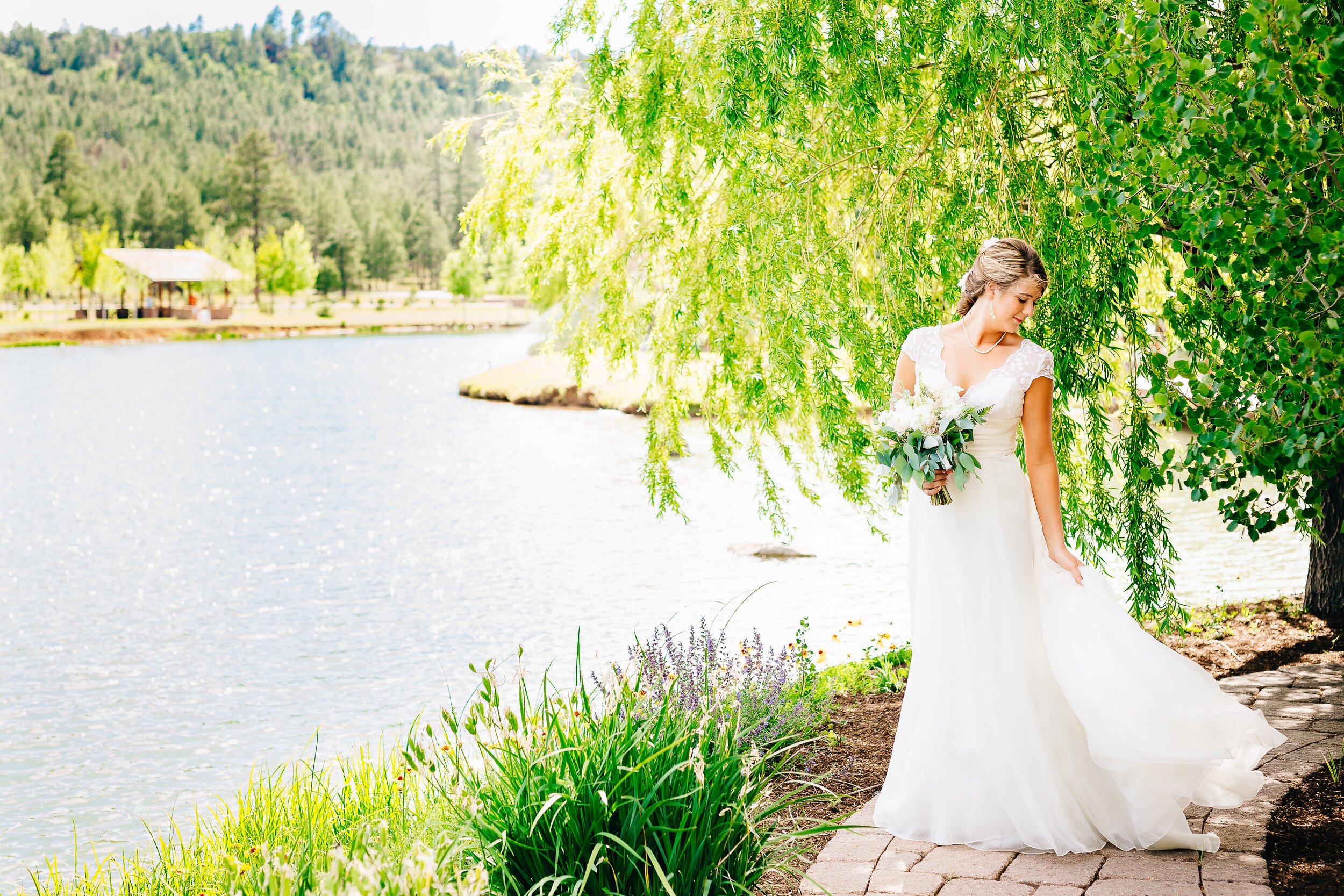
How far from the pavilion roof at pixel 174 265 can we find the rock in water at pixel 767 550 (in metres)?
72.3

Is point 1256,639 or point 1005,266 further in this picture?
point 1256,639

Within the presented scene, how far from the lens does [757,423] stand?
6.46 meters

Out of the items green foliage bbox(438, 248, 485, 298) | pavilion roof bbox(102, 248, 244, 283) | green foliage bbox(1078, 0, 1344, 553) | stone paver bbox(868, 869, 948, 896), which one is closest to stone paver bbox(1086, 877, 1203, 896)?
stone paver bbox(868, 869, 948, 896)

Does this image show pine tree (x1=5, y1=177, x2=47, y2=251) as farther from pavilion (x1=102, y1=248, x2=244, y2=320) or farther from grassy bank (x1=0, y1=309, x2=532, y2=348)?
grassy bank (x1=0, y1=309, x2=532, y2=348)

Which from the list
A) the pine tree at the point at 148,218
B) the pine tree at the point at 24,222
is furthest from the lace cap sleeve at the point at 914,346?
the pine tree at the point at 148,218

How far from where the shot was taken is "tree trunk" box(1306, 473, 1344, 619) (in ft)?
22.1

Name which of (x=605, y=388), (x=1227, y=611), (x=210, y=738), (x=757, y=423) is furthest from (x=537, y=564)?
(x=605, y=388)

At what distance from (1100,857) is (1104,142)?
8.78 feet

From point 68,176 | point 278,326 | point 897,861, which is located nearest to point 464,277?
point 278,326

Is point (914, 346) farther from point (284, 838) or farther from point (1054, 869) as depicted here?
point (284, 838)

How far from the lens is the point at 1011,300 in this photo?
3770 mm

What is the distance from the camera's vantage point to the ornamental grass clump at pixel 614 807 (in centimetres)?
305

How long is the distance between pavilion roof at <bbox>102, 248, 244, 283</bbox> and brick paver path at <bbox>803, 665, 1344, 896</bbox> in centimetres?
8014

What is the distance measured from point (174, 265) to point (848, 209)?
8104 centimetres
